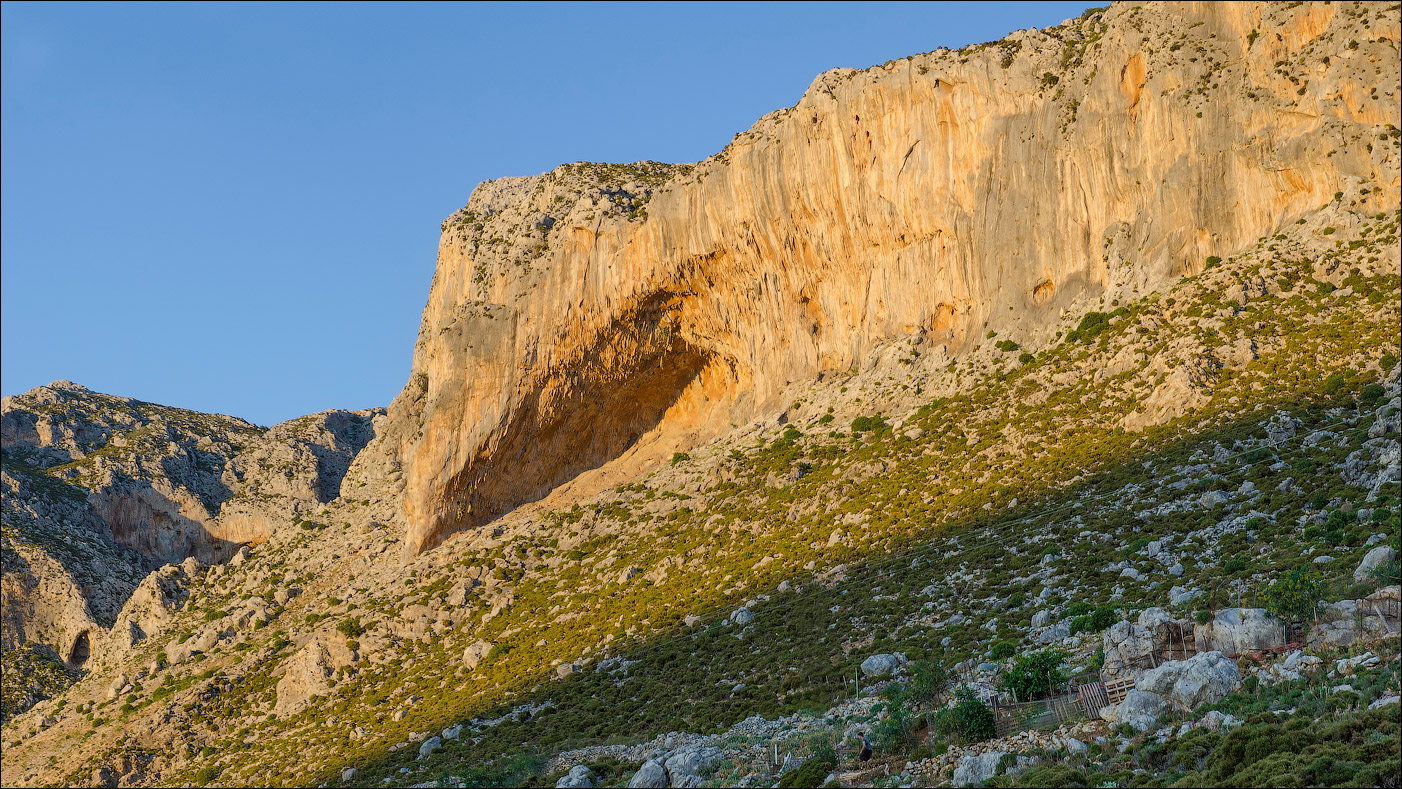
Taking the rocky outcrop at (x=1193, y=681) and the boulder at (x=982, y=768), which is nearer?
the boulder at (x=982, y=768)

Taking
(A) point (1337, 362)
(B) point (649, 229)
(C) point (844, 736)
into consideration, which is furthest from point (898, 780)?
(B) point (649, 229)

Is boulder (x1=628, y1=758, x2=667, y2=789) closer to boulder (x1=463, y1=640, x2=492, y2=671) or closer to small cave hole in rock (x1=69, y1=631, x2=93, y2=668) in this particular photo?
boulder (x1=463, y1=640, x2=492, y2=671)

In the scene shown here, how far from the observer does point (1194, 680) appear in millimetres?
24719

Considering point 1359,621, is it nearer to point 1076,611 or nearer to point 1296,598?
point 1296,598

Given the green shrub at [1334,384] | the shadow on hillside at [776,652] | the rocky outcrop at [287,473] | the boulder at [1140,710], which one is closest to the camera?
the boulder at [1140,710]

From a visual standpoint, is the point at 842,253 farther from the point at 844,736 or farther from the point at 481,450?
the point at 844,736

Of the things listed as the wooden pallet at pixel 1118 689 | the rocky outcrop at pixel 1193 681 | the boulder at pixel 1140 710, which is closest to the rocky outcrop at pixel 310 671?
the wooden pallet at pixel 1118 689

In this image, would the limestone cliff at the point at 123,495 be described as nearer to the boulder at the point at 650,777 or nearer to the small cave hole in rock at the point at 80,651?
the small cave hole in rock at the point at 80,651

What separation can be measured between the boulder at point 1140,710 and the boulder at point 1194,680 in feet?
0.37

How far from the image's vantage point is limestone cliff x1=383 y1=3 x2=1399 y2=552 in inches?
2008

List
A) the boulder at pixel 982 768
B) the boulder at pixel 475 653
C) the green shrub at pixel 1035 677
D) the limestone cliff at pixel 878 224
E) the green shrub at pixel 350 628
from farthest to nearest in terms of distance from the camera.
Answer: the green shrub at pixel 350 628 → the boulder at pixel 475 653 → the limestone cliff at pixel 878 224 → the green shrub at pixel 1035 677 → the boulder at pixel 982 768

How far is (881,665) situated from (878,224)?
32.7 m

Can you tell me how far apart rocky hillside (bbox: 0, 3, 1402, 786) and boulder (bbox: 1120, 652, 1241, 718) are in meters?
0.08

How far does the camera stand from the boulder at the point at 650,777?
30703mm
